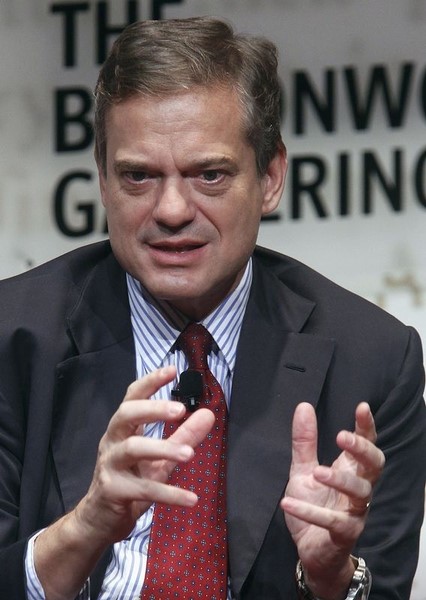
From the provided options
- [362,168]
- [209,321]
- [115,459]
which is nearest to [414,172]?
[362,168]

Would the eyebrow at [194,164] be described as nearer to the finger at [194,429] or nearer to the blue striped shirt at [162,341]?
the blue striped shirt at [162,341]

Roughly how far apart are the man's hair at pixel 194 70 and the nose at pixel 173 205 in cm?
15

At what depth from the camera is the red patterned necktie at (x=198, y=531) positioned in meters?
2.02

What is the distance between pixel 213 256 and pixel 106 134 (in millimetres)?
286

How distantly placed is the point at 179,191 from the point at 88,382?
1.16 ft

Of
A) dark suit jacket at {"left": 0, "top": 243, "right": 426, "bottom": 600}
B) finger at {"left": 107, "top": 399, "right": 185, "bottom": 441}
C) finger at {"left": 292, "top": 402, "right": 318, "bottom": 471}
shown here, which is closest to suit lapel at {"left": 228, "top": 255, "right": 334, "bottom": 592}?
dark suit jacket at {"left": 0, "top": 243, "right": 426, "bottom": 600}

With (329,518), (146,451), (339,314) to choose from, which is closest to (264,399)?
(339,314)

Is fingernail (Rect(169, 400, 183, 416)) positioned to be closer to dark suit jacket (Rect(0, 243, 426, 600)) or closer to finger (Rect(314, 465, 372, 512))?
finger (Rect(314, 465, 372, 512))

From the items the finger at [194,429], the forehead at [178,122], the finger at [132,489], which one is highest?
the forehead at [178,122]

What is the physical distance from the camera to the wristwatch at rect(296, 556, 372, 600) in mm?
1964

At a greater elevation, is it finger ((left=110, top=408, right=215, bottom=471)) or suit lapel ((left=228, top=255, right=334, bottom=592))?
finger ((left=110, top=408, right=215, bottom=471))

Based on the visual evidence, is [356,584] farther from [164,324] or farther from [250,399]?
[164,324]

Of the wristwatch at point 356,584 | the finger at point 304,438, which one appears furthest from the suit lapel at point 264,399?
the finger at point 304,438

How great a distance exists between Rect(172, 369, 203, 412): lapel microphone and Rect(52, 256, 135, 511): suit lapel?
132 millimetres
